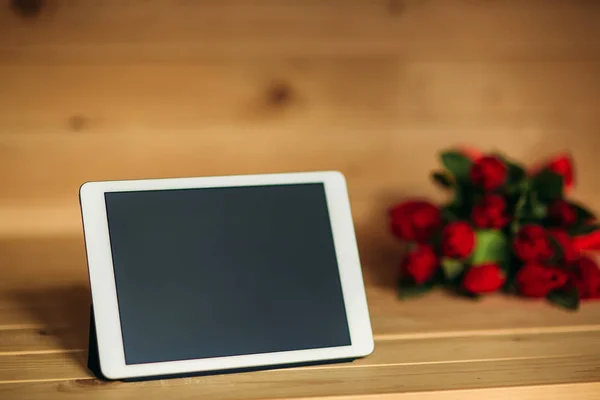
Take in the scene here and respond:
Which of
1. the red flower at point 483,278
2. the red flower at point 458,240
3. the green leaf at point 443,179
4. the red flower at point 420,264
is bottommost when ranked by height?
the red flower at point 483,278

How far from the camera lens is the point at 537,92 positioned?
4.19ft

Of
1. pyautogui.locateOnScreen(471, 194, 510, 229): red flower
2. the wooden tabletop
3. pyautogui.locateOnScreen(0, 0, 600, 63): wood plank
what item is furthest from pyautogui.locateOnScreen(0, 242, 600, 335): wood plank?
pyautogui.locateOnScreen(0, 0, 600, 63): wood plank

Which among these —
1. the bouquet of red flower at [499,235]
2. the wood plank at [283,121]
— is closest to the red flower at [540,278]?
the bouquet of red flower at [499,235]

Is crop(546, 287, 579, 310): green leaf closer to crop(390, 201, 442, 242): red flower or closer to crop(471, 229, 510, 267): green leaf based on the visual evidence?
crop(471, 229, 510, 267): green leaf

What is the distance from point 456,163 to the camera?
1.08 m

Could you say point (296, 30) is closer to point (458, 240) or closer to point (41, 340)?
point (458, 240)

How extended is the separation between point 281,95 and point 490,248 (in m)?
0.41

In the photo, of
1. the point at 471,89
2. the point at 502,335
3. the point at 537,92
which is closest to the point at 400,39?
the point at 471,89

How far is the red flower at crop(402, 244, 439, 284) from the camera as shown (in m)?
0.99

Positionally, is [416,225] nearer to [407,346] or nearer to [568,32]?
[407,346]

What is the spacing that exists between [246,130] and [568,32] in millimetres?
606

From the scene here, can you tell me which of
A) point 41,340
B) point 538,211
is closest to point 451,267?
point 538,211

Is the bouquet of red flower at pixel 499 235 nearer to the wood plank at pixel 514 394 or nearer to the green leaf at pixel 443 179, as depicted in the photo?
the green leaf at pixel 443 179

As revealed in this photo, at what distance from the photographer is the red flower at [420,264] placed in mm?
994
